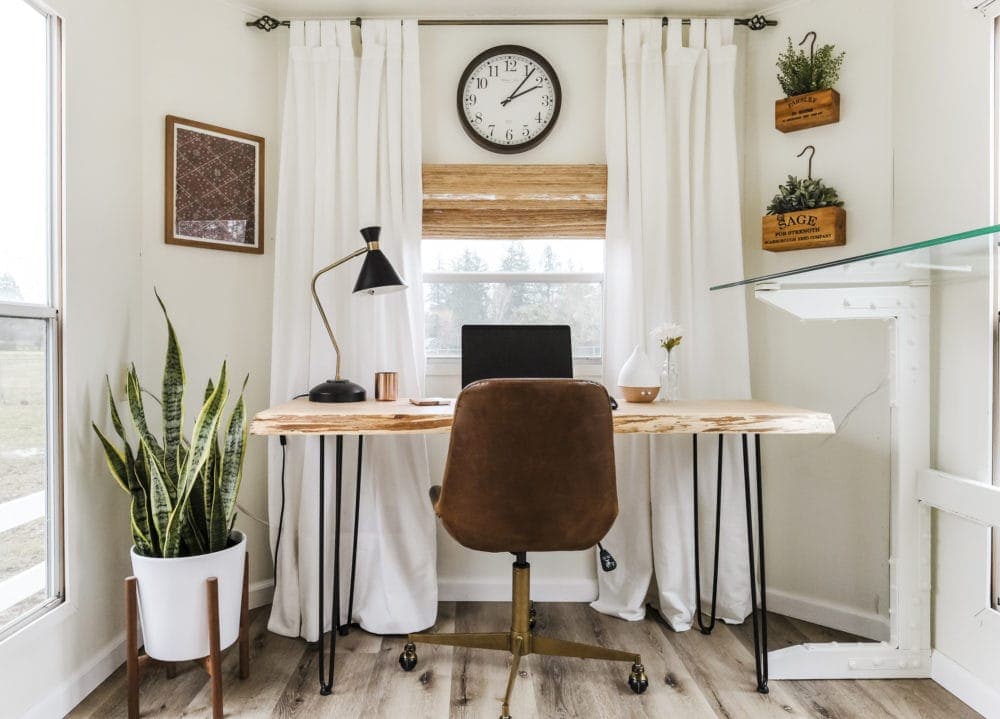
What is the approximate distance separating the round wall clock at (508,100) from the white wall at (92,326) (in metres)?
1.29

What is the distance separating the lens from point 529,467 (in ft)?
5.22

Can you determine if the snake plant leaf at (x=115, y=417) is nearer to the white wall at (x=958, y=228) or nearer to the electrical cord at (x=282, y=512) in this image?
the electrical cord at (x=282, y=512)

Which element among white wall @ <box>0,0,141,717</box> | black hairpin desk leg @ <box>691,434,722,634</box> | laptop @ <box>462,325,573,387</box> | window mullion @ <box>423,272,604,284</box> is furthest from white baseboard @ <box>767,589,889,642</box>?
white wall @ <box>0,0,141,717</box>

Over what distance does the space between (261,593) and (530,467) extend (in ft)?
5.13

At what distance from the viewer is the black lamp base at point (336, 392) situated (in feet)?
6.99

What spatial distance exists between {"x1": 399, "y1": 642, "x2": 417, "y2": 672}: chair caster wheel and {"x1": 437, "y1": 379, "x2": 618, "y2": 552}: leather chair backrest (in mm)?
601

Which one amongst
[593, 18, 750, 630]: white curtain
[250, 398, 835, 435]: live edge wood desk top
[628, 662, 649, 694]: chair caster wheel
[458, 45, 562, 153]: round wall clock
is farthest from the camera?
[458, 45, 562, 153]: round wall clock

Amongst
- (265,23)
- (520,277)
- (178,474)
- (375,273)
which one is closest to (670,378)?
(520,277)

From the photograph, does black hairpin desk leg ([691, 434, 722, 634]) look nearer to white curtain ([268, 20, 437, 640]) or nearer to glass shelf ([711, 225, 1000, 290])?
glass shelf ([711, 225, 1000, 290])

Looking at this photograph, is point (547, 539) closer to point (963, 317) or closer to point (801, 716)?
point (801, 716)

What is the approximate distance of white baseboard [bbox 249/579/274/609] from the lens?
96.8 inches

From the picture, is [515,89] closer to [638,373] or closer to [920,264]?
[638,373]

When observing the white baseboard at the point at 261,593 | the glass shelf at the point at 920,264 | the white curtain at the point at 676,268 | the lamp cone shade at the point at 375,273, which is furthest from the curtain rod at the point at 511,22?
the white baseboard at the point at 261,593

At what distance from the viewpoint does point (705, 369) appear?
2414 millimetres
